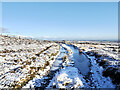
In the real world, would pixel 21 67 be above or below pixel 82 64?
above

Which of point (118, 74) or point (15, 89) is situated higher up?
point (118, 74)

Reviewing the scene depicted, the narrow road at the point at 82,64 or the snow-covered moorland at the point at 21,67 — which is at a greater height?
the snow-covered moorland at the point at 21,67

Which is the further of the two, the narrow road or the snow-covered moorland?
the narrow road

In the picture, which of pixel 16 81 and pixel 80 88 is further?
pixel 16 81

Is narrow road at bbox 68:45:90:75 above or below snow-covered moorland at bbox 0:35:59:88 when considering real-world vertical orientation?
below

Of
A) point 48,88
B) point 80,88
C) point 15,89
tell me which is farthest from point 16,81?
point 80,88

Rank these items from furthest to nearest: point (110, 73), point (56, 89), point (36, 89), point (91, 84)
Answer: point (110, 73) → point (91, 84) → point (36, 89) → point (56, 89)

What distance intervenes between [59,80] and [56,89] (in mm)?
1469

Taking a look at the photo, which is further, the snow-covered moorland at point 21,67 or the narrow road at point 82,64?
the narrow road at point 82,64

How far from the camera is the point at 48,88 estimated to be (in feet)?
26.4

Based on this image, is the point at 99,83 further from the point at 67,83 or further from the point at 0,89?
the point at 0,89

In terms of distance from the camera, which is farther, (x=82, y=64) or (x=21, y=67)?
(x=82, y=64)

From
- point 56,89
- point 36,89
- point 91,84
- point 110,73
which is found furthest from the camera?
point 110,73

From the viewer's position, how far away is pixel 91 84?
8.88 metres
